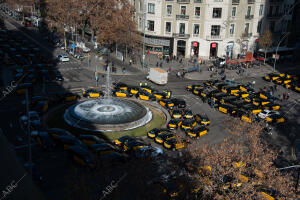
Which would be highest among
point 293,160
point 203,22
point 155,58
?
point 203,22

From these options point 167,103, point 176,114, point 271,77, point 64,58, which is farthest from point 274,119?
point 64,58

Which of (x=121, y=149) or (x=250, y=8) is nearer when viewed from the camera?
(x=121, y=149)

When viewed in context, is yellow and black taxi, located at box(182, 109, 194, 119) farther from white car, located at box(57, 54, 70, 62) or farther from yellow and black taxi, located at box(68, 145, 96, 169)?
white car, located at box(57, 54, 70, 62)

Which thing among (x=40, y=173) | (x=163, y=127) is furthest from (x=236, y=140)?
(x=40, y=173)

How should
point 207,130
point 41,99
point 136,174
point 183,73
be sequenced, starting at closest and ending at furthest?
point 136,174, point 207,130, point 41,99, point 183,73

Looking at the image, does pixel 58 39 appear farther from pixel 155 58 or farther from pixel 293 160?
pixel 293 160
